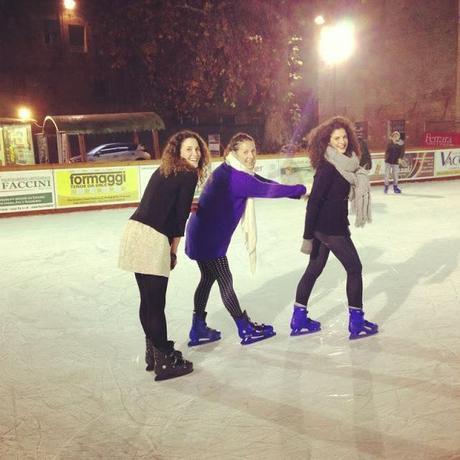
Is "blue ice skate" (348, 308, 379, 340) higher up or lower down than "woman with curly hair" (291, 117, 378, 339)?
lower down

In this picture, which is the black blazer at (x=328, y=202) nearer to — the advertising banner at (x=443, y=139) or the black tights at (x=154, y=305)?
the black tights at (x=154, y=305)

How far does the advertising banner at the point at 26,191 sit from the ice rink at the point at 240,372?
189 inches

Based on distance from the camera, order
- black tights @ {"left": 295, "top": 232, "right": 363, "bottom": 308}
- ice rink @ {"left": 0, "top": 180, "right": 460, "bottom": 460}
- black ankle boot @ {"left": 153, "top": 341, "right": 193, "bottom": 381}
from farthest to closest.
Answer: black tights @ {"left": 295, "top": 232, "right": 363, "bottom": 308}
black ankle boot @ {"left": 153, "top": 341, "right": 193, "bottom": 381}
ice rink @ {"left": 0, "top": 180, "right": 460, "bottom": 460}

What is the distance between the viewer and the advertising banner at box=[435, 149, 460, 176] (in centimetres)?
1568

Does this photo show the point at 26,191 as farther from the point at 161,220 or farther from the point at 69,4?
the point at 69,4

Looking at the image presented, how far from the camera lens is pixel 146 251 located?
10.4 feet

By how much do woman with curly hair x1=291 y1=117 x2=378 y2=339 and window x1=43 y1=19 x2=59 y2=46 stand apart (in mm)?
24628

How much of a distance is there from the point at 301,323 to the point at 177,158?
175cm

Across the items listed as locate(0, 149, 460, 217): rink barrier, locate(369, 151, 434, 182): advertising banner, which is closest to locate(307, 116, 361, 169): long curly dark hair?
locate(0, 149, 460, 217): rink barrier

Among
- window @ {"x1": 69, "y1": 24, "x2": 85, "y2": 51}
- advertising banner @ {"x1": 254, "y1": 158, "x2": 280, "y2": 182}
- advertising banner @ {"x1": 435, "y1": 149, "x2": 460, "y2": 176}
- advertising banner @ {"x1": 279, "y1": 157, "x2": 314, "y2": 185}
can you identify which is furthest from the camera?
window @ {"x1": 69, "y1": 24, "x2": 85, "y2": 51}

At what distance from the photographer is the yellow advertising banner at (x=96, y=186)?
11648mm

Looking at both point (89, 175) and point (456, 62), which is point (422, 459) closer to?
point (89, 175)

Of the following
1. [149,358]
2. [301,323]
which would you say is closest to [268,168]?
[301,323]

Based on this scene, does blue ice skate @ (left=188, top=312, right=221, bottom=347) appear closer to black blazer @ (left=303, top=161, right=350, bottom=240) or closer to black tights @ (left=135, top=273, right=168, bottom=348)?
black tights @ (left=135, top=273, right=168, bottom=348)
